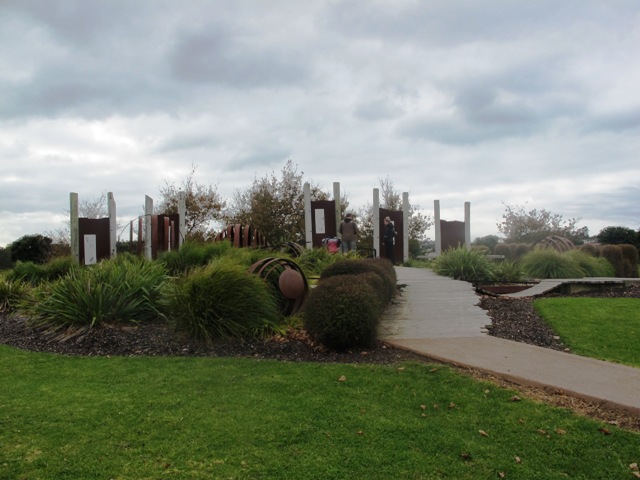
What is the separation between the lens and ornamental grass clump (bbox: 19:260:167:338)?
6.87 meters

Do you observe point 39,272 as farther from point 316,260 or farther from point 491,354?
point 491,354

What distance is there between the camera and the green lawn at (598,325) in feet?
19.5

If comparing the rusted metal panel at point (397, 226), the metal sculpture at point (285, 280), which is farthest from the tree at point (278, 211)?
the metal sculpture at point (285, 280)

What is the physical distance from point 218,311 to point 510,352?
10.8 ft

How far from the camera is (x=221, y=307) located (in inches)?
249

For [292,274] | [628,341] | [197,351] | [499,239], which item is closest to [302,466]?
[197,351]

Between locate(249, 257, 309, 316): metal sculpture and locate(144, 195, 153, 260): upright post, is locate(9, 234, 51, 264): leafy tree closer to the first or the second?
locate(144, 195, 153, 260): upright post

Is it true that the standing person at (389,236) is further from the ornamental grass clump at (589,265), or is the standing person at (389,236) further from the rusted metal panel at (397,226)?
the ornamental grass clump at (589,265)

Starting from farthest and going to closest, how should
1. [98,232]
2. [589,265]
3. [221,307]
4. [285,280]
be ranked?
[98,232]
[589,265]
[285,280]
[221,307]

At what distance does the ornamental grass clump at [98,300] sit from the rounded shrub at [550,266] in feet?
32.7

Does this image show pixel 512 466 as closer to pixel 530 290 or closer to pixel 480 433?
pixel 480 433

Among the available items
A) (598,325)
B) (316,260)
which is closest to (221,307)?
(598,325)

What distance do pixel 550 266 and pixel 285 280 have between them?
30.5 ft

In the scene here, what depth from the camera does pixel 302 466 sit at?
3.09 m
